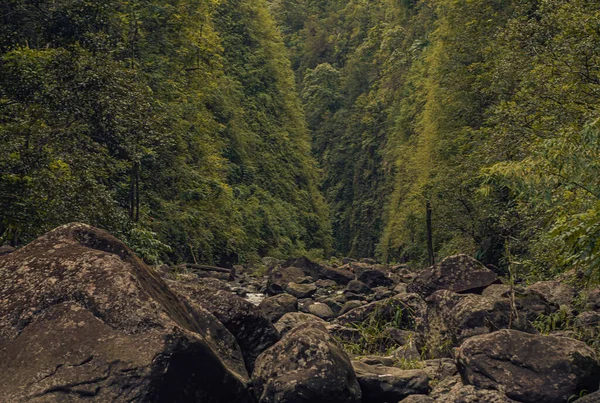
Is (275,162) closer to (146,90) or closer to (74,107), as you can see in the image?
(146,90)

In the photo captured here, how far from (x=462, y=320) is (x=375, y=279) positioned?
1397 cm

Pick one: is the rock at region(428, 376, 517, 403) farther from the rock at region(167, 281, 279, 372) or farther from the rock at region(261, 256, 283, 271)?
the rock at region(261, 256, 283, 271)

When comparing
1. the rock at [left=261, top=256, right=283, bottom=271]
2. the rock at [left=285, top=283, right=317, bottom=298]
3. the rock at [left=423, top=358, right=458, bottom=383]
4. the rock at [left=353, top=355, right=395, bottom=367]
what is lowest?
the rock at [left=261, top=256, right=283, bottom=271]

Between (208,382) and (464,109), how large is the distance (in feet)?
79.9

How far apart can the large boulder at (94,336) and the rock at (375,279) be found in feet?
53.2

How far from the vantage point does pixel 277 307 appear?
13.9 metres

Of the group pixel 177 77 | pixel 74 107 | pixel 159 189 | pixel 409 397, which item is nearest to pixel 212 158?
pixel 177 77

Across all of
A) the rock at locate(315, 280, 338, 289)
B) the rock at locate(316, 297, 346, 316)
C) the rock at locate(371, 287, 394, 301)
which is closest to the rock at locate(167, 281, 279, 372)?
the rock at locate(316, 297, 346, 316)

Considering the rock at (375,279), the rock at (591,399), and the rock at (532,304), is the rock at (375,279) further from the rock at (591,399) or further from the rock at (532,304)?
the rock at (591,399)

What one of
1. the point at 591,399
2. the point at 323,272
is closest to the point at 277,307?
the point at 591,399

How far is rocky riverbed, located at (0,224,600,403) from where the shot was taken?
5.76 metres

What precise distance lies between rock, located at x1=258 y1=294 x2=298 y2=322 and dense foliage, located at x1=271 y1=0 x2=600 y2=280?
4224 millimetres

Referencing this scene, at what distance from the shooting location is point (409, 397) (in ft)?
22.7

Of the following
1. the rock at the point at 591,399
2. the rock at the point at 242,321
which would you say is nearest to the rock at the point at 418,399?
the rock at the point at 591,399
